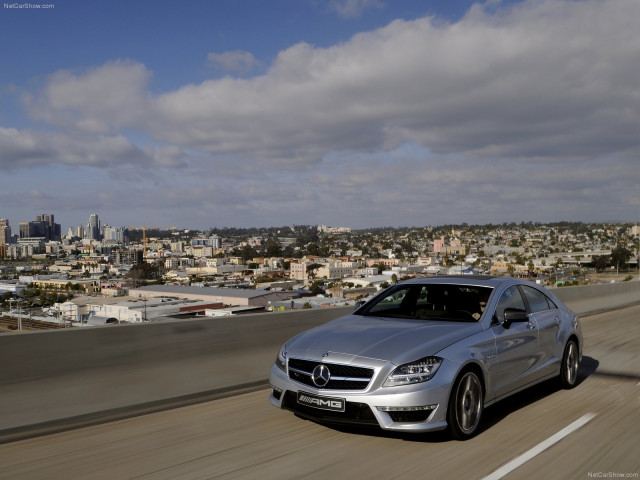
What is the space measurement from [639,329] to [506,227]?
354ft

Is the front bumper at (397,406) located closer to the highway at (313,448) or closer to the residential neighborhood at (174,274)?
the highway at (313,448)

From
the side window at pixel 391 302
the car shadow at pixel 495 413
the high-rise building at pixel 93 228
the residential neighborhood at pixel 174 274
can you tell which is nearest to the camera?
the car shadow at pixel 495 413

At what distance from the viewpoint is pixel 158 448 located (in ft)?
17.7

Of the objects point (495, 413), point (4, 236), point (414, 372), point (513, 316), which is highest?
point (4, 236)

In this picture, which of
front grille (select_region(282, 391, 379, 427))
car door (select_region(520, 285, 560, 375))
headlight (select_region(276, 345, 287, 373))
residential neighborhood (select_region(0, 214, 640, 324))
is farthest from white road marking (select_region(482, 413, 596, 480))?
residential neighborhood (select_region(0, 214, 640, 324))

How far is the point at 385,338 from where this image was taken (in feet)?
18.9

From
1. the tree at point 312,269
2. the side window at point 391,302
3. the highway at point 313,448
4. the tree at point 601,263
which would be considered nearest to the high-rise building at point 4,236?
the tree at point 312,269

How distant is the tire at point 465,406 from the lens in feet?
18.0

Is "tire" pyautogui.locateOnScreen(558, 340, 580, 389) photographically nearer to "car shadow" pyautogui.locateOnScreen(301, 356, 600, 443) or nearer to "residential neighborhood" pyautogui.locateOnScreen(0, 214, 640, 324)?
"car shadow" pyautogui.locateOnScreen(301, 356, 600, 443)

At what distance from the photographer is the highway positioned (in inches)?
189

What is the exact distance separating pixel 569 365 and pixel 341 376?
4.06 metres

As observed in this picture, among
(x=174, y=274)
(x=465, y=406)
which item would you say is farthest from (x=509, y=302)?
(x=174, y=274)

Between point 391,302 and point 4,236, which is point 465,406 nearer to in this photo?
point 391,302

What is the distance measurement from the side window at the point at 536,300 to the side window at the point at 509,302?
24cm
